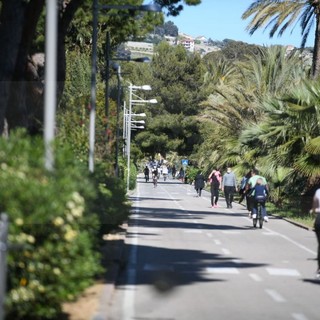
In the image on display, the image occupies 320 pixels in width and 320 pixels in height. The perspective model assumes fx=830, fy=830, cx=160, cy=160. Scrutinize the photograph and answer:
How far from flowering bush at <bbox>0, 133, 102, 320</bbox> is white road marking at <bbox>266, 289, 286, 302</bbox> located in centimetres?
412

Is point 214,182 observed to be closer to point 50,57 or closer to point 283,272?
point 283,272

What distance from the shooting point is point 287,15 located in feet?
113

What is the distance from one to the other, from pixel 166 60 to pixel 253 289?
280ft

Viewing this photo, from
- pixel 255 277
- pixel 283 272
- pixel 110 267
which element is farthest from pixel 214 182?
pixel 110 267

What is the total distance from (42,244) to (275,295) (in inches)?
202

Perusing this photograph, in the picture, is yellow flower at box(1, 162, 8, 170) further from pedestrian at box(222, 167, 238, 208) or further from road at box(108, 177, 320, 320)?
pedestrian at box(222, 167, 238, 208)

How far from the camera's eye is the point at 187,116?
9631 centimetres

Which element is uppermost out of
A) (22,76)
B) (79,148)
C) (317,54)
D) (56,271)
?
(317,54)

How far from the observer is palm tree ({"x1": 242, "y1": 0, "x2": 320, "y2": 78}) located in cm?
3353

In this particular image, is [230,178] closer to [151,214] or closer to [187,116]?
[151,214]

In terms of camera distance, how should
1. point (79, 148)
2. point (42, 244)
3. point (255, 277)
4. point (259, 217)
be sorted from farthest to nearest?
point (259, 217) → point (79, 148) → point (255, 277) → point (42, 244)

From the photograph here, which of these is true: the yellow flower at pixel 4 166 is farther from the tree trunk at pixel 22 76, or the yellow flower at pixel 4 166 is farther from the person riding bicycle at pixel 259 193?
the person riding bicycle at pixel 259 193

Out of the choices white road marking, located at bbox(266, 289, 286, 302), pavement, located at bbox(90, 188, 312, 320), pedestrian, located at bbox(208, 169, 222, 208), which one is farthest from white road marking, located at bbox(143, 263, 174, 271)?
pedestrian, located at bbox(208, 169, 222, 208)

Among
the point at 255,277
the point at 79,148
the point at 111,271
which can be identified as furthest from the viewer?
the point at 79,148
